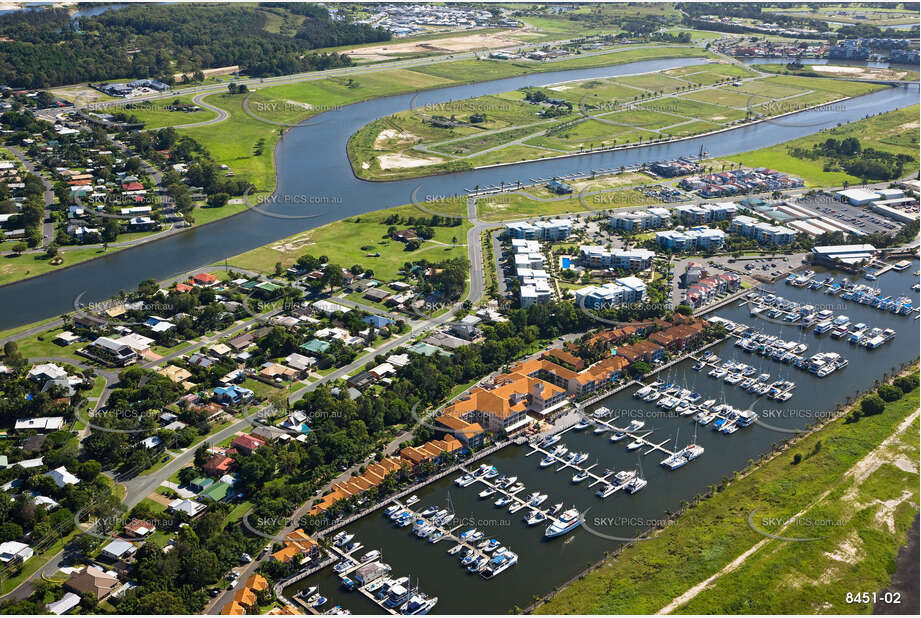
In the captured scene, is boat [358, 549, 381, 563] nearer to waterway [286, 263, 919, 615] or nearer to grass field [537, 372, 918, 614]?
waterway [286, 263, 919, 615]

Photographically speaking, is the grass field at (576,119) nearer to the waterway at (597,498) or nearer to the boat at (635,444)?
the waterway at (597,498)

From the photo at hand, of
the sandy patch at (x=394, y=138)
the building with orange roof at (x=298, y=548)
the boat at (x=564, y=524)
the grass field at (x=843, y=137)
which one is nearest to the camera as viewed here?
the building with orange roof at (x=298, y=548)

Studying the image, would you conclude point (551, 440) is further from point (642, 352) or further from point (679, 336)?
point (679, 336)

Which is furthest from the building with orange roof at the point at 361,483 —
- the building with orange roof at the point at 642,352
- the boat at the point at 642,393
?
the building with orange roof at the point at 642,352

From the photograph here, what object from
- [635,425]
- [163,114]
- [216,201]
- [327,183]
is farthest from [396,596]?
[163,114]

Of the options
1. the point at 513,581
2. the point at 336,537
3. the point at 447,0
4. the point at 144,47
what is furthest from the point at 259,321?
the point at 447,0

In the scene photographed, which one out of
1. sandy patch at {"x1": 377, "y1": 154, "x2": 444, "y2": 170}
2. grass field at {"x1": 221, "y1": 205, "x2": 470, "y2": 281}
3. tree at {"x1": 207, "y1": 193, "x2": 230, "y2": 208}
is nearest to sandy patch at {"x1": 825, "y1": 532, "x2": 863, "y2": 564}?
grass field at {"x1": 221, "y1": 205, "x2": 470, "y2": 281}
